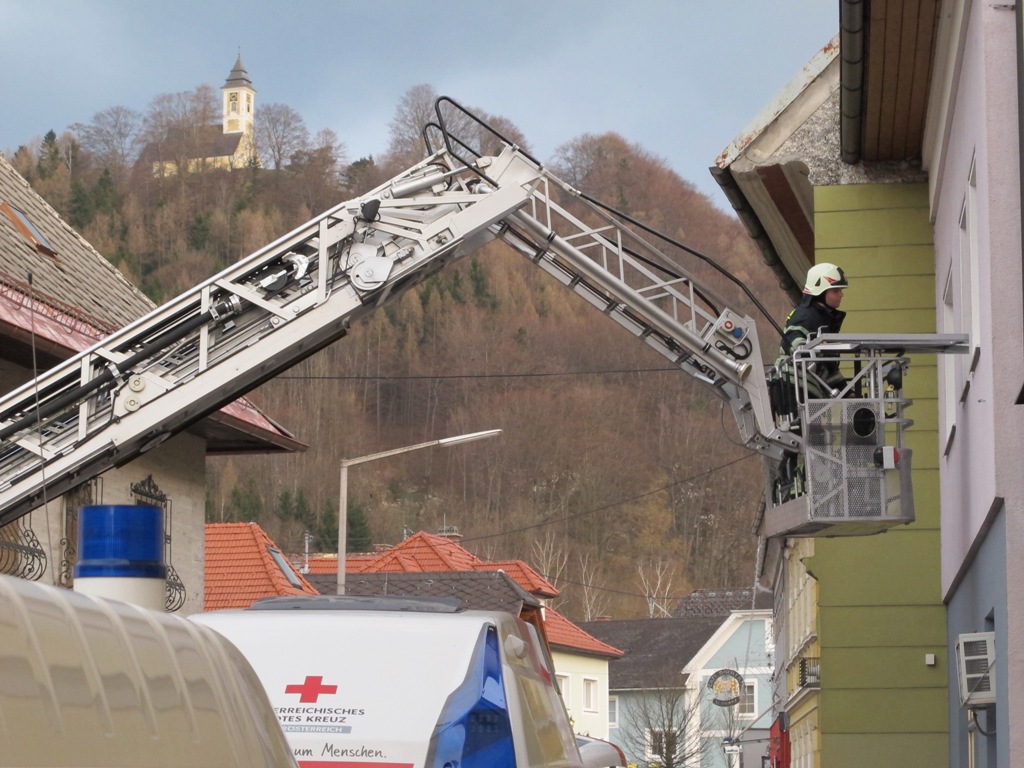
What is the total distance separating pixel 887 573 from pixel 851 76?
4.37 metres

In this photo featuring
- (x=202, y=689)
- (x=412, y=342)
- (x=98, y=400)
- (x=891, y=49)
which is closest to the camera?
(x=202, y=689)

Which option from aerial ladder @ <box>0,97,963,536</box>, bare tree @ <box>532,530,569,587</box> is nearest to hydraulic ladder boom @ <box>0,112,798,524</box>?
aerial ladder @ <box>0,97,963,536</box>

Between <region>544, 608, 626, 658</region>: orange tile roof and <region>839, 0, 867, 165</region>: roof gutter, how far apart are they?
47990 millimetres

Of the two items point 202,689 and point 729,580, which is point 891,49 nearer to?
point 202,689

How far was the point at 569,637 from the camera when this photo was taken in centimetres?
6419

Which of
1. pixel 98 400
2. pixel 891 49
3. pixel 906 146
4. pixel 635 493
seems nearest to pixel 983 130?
pixel 891 49

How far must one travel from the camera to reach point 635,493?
86000 mm

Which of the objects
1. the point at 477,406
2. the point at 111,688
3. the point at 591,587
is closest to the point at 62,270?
the point at 111,688

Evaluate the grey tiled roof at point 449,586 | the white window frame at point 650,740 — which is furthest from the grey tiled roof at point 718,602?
the grey tiled roof at point 449,586

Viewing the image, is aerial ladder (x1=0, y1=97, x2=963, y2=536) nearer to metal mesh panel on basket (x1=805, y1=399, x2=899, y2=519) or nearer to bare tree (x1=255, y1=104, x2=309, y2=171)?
metal mesh panel on basket (x1=805, y1=399, x2=899, y2=519)

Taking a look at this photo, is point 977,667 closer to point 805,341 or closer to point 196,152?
point 805,341

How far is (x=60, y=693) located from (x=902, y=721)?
40.8 feet

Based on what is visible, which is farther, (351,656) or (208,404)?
(208,404)

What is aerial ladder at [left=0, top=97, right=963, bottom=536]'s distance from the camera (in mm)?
12039
